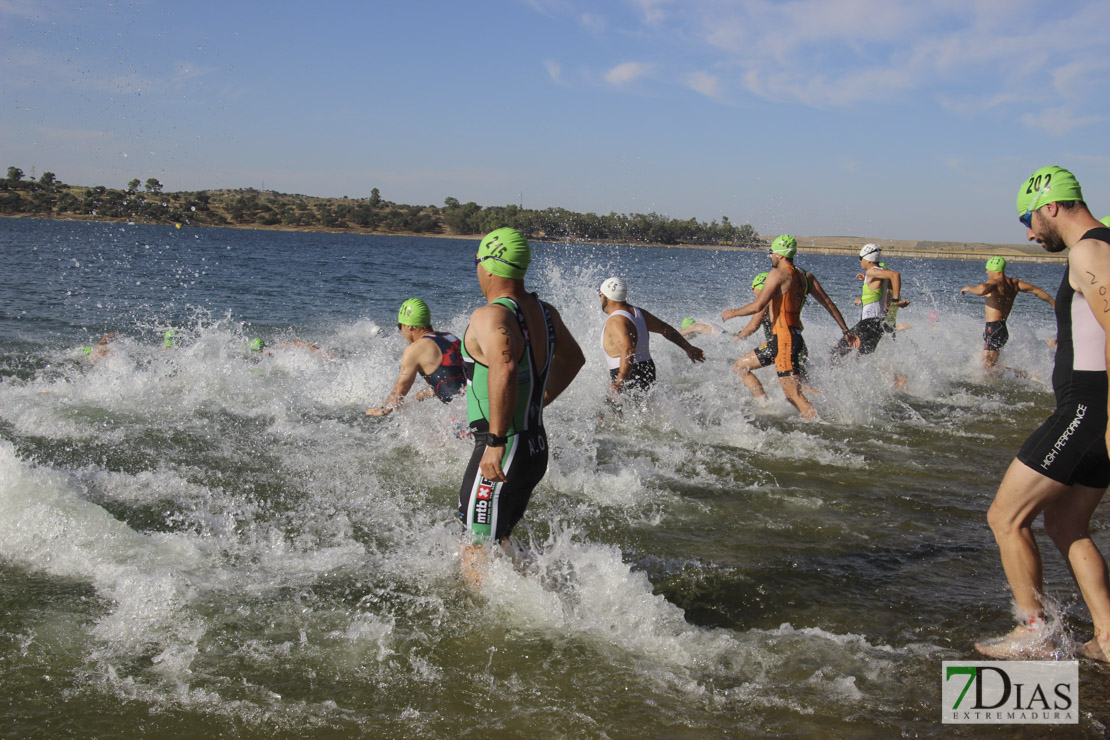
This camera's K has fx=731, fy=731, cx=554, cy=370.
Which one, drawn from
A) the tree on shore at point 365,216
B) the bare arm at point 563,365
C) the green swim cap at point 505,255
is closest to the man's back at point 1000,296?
the bare arm at point 563,365

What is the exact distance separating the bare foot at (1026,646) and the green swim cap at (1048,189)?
2.02m

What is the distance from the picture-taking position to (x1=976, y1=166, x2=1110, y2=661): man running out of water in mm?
3230

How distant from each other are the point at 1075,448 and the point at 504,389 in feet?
8.47

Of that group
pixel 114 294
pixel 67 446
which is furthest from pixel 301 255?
pixel 67 446

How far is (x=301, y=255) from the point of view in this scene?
53.7 m

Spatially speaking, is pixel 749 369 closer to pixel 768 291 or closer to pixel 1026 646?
pixel 768 291

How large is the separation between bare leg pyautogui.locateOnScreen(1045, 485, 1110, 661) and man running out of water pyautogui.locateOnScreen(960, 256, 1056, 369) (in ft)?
28.3

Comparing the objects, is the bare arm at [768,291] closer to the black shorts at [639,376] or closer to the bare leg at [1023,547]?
the black shorts at [639,376]

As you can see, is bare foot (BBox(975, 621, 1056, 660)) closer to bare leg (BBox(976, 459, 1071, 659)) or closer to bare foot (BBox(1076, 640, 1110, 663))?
bare leg (BBox(976, 459, 1071, 659))

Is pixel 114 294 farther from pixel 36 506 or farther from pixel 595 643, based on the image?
pixel 595 643

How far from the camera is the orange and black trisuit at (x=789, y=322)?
27.8ft

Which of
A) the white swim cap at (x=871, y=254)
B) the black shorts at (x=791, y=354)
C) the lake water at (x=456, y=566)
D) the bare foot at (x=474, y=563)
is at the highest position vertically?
the white swim cap at (x=871, y=254)

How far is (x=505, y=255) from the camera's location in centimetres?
359

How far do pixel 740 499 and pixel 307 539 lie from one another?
3.42 m
